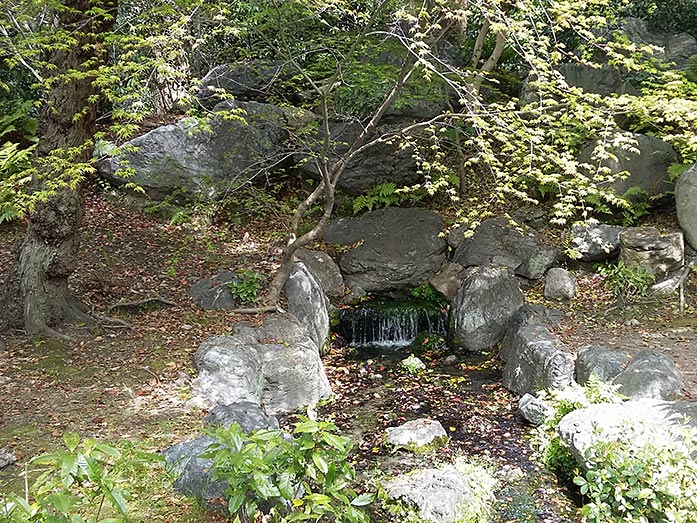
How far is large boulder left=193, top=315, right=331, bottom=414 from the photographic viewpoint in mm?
5375

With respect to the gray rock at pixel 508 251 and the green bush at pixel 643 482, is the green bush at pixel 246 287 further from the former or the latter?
the green bush at pixel 643 482

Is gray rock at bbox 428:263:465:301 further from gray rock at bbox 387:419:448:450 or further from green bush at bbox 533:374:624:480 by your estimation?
gray rock at bbox 387:419:448:450

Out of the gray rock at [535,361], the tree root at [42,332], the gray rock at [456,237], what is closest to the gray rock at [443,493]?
the gray rock at [535,361]

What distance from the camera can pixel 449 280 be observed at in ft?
29.2

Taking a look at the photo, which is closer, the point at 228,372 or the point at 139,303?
the point at 228,372

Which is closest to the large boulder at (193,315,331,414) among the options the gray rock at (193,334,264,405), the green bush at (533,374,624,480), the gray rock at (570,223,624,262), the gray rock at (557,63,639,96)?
the gray rock at (193,334,264,405)

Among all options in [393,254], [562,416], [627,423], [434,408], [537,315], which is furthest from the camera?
[393,254]

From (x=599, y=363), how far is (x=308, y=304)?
3486 millimetres

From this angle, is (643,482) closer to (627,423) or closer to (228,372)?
(627,423)

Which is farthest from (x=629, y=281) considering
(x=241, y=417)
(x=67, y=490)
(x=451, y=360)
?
(x=67, y=490)

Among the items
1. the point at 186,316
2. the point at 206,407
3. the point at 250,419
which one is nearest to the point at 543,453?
the point at 250,419

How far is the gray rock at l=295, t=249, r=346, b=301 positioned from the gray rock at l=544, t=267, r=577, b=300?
3086mm

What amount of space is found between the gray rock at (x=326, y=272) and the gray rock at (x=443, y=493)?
4.30 m

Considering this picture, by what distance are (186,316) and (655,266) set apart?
6.29 meters
